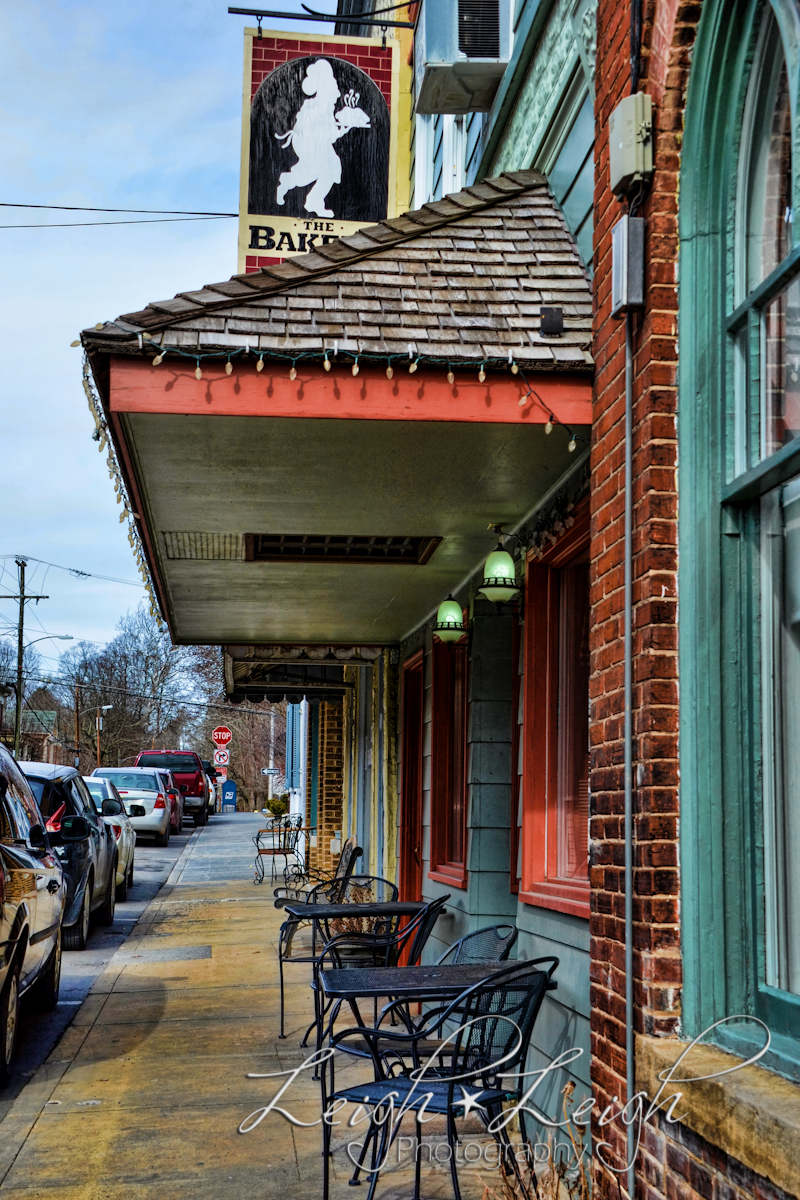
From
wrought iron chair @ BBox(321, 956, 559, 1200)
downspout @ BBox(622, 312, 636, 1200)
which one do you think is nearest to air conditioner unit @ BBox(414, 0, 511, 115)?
downspout @ BBox(622, 312, 636, 1200)

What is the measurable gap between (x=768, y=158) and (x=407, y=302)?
179 cm

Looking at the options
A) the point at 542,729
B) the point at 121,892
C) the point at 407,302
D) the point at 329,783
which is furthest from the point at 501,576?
the point at 121,892

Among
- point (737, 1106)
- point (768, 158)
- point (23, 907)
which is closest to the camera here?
point (737, 1106)

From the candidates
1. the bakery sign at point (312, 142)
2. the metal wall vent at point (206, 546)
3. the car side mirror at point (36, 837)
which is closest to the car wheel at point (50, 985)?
the car side mirror at point (36, 837)

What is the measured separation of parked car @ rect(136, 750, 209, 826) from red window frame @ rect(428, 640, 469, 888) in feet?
88.1

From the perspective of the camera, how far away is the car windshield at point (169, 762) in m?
36.5

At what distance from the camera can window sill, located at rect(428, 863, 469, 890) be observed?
723cm

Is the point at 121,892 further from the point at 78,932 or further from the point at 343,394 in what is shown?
the point at 343,394

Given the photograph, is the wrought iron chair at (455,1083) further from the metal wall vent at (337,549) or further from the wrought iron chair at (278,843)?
the wrought iron chair at (278,843)

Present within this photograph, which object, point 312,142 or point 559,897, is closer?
point 559,897

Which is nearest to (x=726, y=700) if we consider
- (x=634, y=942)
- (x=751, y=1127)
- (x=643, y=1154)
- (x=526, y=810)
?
(x=634, y=942)

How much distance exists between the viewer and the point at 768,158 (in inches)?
131

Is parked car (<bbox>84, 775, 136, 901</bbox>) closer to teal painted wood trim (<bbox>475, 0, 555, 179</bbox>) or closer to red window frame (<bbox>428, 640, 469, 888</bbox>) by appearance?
red window frame (<bbox>428, 640, 469, 888</bbox>)

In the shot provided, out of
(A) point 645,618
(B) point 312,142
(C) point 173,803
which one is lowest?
(C) point 173,803
